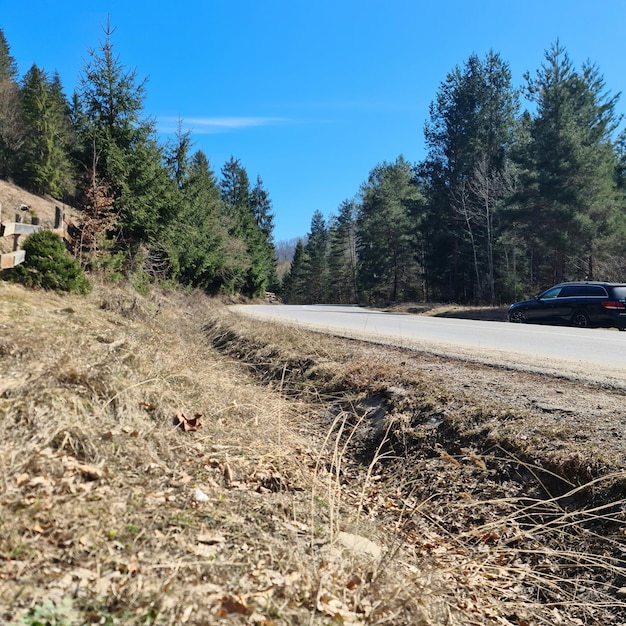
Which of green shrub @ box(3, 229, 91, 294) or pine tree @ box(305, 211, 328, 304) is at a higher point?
pine tree @ box(305, 211, 328, 304)

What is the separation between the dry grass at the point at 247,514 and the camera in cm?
223

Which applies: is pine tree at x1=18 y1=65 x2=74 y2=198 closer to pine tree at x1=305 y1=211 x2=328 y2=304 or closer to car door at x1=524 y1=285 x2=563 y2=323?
pine tree at x1=305 y1=211 x2=328 y2=304

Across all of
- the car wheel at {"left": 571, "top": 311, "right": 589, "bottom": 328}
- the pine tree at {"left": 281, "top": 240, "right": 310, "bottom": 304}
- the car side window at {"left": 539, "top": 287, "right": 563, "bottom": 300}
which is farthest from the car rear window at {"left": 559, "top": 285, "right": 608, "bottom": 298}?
the pine tree at {"left": 281, "top": 240, "right": 310, "bottom": 304}

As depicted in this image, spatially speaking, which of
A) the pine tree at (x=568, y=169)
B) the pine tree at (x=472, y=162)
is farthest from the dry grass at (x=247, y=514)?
the pine tree at (x=472, y=162)

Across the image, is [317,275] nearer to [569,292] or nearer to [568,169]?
[568,169]

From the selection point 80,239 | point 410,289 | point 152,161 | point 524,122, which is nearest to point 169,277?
point 152,161

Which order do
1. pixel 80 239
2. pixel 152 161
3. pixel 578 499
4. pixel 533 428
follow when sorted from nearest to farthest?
pixel 578 499 → pixel 533 428 → pixel 80 239 → pixel 152 161

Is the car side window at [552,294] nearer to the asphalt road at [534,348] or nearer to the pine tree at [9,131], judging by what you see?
the asphalt road at [534,348]

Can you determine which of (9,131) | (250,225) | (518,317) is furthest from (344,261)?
(518,317)

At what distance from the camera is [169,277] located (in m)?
23.6

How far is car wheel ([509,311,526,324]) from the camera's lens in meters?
17.0

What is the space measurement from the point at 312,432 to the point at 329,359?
7.58ft

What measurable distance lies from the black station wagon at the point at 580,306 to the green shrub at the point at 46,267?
1475 centimetres

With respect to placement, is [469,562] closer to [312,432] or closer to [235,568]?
[235,568]
